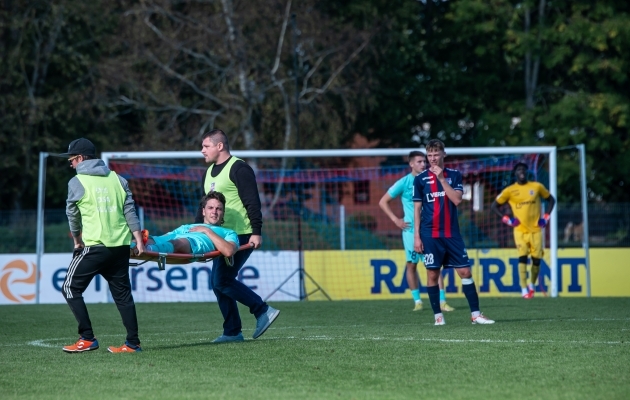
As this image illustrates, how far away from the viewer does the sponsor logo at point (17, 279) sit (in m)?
19.9

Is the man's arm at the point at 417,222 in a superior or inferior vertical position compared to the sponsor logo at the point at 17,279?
superior

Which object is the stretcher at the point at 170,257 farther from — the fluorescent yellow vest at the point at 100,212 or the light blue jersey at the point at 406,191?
the light blue jersey at the point at 406,191

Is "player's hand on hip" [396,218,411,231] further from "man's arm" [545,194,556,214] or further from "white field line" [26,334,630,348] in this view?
"white field line" [26,334,630,348]

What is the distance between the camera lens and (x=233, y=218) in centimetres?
970

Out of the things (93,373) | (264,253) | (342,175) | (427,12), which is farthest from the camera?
(427,12)

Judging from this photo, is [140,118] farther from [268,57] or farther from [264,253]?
[264,253]

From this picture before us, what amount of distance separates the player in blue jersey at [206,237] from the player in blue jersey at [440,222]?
8.40 feet

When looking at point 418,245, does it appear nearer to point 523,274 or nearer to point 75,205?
point 75,205

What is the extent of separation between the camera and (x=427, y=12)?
36.5 m

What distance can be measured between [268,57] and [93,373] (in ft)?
81.7

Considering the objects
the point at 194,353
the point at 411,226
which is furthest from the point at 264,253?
the point at 194,353

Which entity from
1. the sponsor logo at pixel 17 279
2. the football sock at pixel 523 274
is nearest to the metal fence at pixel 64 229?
the sponsor logo at pixel 17 279

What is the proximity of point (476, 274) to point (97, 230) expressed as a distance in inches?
470

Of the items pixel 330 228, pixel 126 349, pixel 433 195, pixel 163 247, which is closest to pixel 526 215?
pixel 330 228
